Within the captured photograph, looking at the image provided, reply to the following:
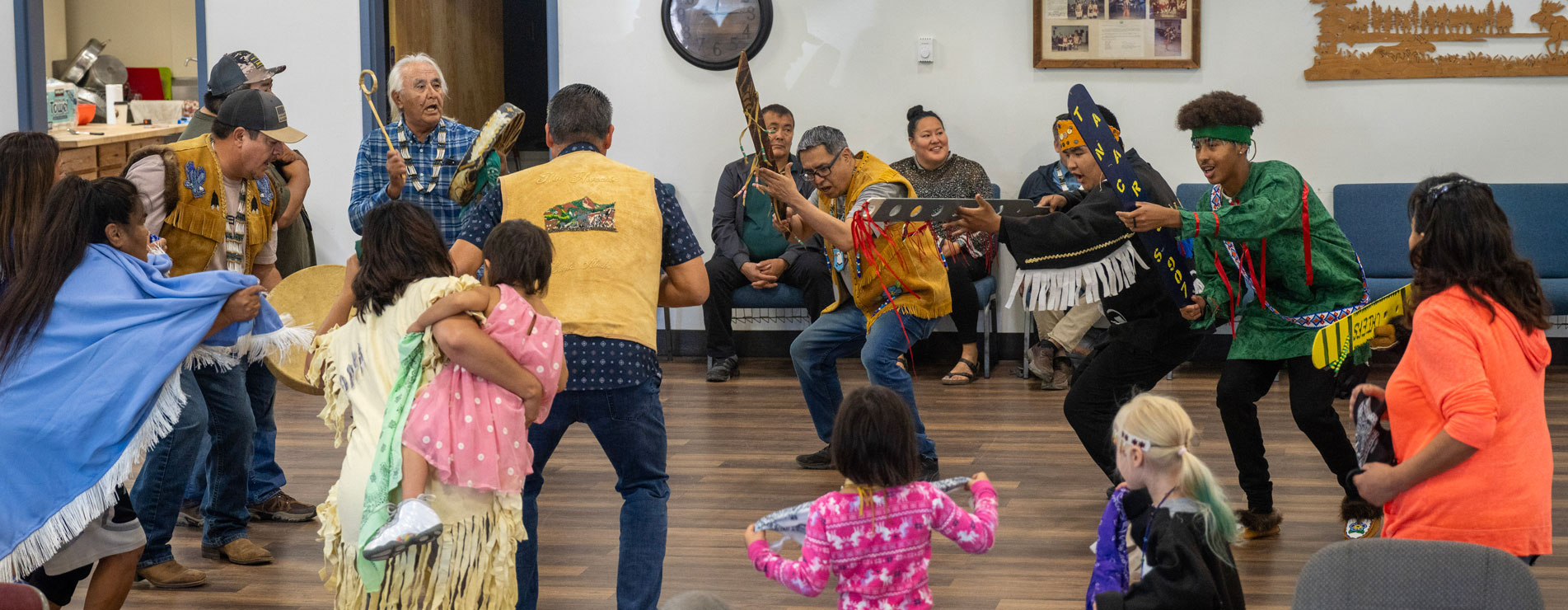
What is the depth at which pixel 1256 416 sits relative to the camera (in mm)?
3965

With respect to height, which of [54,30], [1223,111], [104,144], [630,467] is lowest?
[630,467]

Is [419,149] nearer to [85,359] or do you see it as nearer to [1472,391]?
[85,359]

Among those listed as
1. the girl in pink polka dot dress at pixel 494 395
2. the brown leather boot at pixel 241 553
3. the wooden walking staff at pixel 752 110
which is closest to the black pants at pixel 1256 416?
the wooden walking staff at pixel 752 110

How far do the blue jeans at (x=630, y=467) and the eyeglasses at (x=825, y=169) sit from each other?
163 cm

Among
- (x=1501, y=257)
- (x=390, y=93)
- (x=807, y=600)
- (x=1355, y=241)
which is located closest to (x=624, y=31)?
(x=390, y=93)

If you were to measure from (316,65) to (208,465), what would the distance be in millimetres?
4213

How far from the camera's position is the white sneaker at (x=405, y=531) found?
2361 millimetres

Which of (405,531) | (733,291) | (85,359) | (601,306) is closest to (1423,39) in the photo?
(733,291)

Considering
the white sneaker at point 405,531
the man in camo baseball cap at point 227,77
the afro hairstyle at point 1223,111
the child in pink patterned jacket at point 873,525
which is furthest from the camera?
the man in camo baseball cap at point 227,77

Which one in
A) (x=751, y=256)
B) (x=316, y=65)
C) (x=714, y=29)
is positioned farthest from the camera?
(x=316, y=65)

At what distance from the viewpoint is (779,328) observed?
7.56m

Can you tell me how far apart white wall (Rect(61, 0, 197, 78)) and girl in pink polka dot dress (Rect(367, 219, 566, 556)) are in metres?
8.66

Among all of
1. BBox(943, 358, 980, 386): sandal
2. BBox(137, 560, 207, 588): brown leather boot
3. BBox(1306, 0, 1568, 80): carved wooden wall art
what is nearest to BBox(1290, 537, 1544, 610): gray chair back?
BBox(137, 560, 207, 588): brown leather boot

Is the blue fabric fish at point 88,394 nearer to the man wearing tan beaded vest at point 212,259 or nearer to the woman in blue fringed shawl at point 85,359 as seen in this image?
the woman in blue fringed shawl at point 85,359
